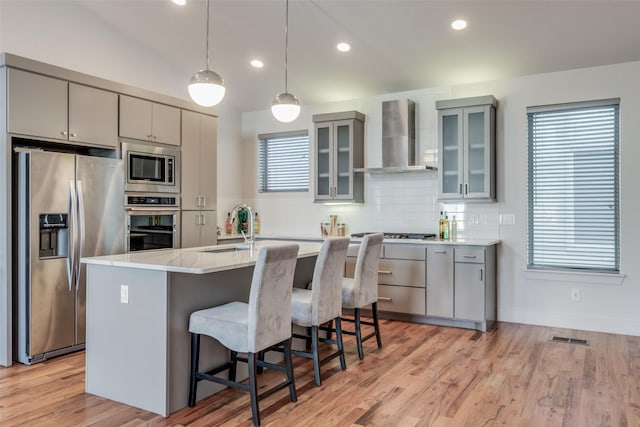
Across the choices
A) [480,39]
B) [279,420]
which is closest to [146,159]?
[279,420]

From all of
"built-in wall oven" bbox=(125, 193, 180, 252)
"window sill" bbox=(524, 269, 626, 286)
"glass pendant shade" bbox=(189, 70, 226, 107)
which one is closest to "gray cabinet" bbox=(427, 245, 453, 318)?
"window sill" bbox=(524, 269, 626, 286)

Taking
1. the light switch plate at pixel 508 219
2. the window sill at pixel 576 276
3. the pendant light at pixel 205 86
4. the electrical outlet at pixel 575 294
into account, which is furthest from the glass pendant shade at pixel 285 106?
the electrical outlet at pixel 575 294

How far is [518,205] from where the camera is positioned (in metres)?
5.13

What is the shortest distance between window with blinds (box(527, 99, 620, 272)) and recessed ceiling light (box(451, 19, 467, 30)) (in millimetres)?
1339

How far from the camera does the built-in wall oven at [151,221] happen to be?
15.4ft

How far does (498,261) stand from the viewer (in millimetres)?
5238

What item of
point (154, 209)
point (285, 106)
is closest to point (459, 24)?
point (285, 106)

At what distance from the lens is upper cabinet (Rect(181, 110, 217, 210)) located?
5.36 m

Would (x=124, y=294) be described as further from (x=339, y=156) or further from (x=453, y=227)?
(x=453, y=227)

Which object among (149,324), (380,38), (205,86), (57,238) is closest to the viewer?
(149,324)

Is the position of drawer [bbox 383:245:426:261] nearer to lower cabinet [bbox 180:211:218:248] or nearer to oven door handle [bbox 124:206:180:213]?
lower cabinet [bbox 180:211:218:248]

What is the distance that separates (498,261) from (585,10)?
253cm

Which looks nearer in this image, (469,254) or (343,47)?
(469,254)

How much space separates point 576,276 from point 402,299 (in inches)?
68.1
